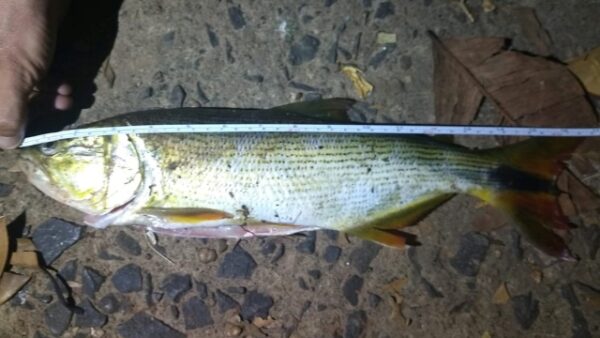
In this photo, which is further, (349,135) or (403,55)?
(403,55)

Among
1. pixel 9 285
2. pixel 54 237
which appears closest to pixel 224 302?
pixel 54 237

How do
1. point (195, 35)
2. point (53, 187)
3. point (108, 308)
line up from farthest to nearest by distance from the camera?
point (195, 35)
point (108, 308)
point (53, 187)

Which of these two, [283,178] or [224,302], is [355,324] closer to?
[224,302]

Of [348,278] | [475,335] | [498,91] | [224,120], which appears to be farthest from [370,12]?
[475,335]

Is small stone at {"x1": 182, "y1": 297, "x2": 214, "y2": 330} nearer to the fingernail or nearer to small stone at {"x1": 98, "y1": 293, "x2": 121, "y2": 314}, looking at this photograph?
small stone at {"x1": 98, "y1": 293, "x2": 121, "y2": 314}

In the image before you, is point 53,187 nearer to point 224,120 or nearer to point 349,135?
point 224,120

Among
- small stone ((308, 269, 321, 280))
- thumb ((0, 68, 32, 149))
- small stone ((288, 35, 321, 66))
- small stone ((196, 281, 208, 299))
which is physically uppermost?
thumb ((0, 68, 32, 149))

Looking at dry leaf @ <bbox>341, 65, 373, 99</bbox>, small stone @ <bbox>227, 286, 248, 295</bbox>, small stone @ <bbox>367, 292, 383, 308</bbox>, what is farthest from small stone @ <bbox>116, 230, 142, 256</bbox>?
dry leaf @ <bbox>341, 65, 373, 99</bbox>
